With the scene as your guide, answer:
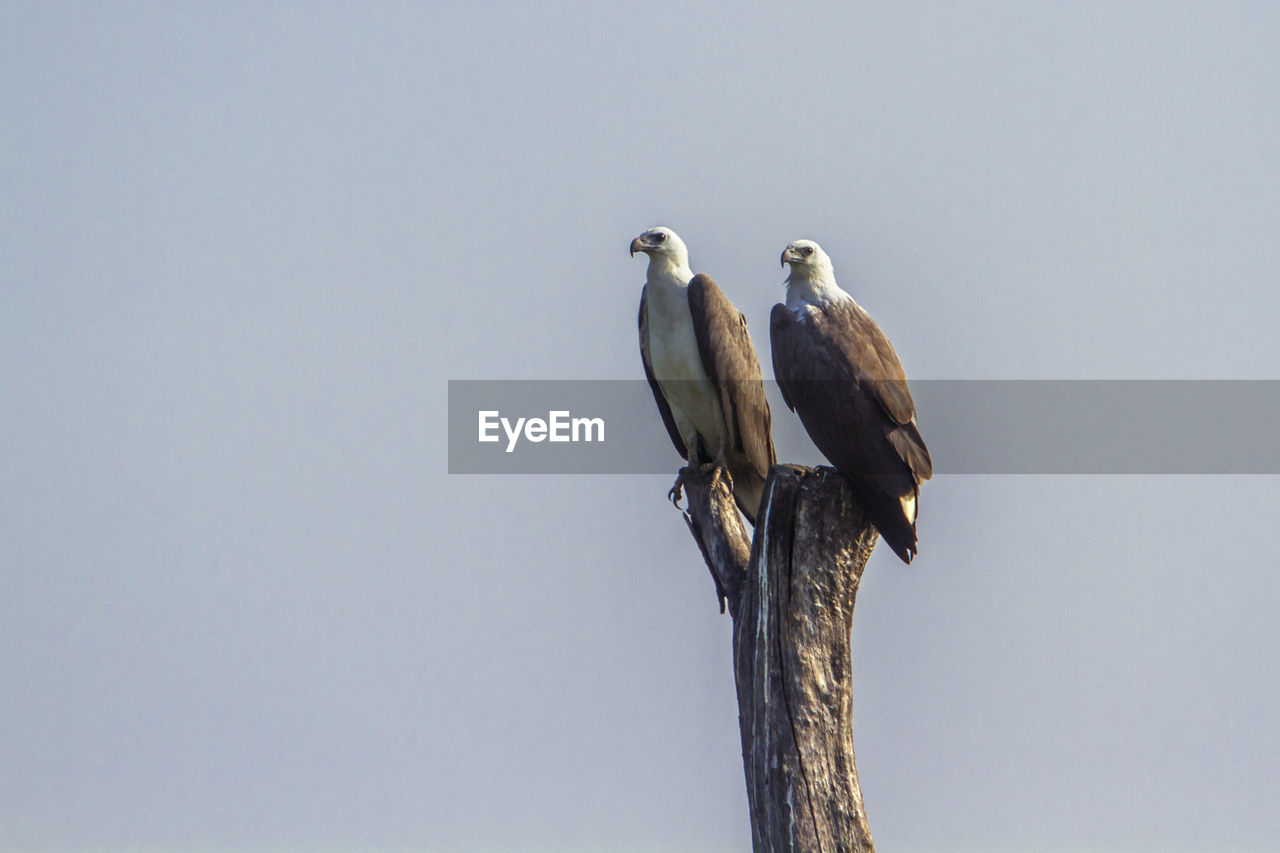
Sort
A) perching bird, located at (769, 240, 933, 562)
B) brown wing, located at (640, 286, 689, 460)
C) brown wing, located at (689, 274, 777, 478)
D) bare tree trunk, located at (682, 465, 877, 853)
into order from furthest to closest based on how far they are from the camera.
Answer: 1. brown wing, located at (640, 286, 689, 460)
2. brown wing, located at (689, 274, 777, 478)
3. perching bird, located at (769, 240, 933, 562)
4. bare tree trunk, located at (682, 465, 877, 853)

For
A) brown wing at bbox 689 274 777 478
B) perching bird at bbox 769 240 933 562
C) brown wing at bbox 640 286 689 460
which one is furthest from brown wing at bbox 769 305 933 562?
brown wing at bbox 640 286 689 460

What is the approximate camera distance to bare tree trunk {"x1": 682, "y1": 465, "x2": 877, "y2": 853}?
20.7ft

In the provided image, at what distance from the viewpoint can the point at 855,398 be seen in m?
7.46

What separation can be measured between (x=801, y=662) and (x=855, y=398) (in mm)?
1549

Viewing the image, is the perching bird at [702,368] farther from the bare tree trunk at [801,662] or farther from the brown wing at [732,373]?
the bare tree trunk at [801,662]

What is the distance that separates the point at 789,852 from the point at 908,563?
1533 millimetres

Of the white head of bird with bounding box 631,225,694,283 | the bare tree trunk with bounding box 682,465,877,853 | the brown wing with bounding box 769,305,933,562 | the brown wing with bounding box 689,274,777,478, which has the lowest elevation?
the bare tree trunk with bounding box 682,465,877,853

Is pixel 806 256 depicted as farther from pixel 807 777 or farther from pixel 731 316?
pixel 807 777

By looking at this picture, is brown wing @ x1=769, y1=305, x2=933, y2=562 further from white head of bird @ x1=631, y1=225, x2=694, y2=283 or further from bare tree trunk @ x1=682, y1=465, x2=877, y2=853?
white head of bird @ x1=631, y1=225, x2=694, y2=283

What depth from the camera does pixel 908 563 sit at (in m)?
7.08

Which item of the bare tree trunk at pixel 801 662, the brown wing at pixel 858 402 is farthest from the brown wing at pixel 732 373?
the bare tree trunk at pixel 801 662

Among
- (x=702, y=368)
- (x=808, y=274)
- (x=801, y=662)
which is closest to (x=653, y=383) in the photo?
(x=702, y=368)

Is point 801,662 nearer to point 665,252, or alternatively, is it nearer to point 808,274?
point 808,274

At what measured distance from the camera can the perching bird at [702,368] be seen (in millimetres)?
9281
